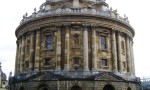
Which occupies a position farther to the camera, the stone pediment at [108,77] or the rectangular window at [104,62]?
the rectangular window at [104,62]

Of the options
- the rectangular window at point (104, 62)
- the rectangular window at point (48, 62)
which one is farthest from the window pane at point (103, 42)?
the rectangular window at point (48, 62)

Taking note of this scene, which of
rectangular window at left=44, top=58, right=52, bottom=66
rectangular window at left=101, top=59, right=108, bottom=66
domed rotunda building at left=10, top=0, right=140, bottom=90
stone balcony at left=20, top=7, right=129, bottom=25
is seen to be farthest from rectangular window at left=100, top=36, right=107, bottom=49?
rectangular window at left=44, top=58, right=52, bottom=66

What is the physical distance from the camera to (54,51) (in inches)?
1543

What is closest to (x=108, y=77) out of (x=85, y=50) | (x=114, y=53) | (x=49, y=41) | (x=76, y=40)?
(x=114, y=53)

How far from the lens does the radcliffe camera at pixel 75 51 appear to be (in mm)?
36938

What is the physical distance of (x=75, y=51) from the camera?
127 ft

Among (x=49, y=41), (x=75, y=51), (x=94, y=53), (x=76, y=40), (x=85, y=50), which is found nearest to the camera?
(x=85, y=50)

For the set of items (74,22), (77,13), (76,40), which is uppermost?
(77,13)

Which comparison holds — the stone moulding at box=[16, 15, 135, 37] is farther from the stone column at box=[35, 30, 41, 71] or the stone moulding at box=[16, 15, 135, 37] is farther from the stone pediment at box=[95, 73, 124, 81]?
the stone pediment at box=[95, 73, 124, 81]

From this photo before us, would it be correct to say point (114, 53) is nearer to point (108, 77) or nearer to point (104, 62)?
point (104, 62)

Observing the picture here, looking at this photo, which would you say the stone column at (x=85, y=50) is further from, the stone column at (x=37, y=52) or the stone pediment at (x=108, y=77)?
the stone column at (x=37, y=52)

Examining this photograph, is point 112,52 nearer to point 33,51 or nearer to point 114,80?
point 114,80

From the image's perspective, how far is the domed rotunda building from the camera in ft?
121

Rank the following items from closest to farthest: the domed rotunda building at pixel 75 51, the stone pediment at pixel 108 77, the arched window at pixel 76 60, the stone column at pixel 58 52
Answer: the stone pediment at pixel 108 77
the domed rotunda building at pixel 75 51
the stone column at pixel 58 52
the arched window at pixel 76 60
